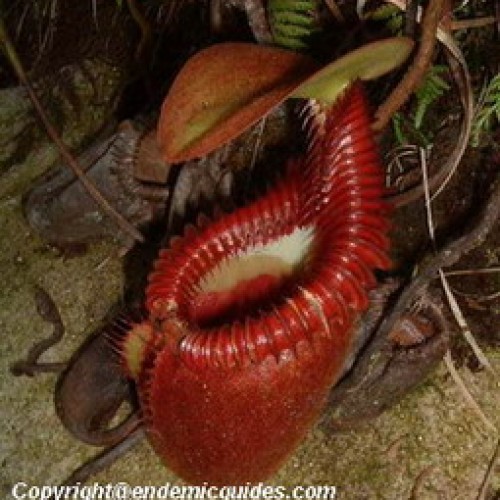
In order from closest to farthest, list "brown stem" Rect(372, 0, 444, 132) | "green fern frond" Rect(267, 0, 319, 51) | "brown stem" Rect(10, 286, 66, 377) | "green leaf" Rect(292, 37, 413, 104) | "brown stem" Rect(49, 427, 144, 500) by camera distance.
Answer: "green leaf" Rect(292, 37, 413, 104) < "brown stem" Rect(372, 0, 444, 132) < "green fern frond" Rect(267, 0, 319, 51) < "brown stem" Rect(49, 427, 144, 500) < "brown stem" Rect(10, 286, 66, 377)

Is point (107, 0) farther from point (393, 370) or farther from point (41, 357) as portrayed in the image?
point (393, 370)

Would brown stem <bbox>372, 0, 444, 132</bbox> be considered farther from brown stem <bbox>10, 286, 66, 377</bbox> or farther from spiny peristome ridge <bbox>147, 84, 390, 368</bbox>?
brown stem <bbox>10, 286, 66, 377</bbox>

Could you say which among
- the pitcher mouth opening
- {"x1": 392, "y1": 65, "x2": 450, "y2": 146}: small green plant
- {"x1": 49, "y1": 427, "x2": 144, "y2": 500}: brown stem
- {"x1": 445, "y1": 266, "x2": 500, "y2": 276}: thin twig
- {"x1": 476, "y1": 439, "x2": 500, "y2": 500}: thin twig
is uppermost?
{"x1": 392, "y1": 65, "x2": 450, "y2": 146}: small green plant

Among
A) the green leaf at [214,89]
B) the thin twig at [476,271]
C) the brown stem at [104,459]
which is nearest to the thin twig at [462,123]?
the thin twig at [476,271]

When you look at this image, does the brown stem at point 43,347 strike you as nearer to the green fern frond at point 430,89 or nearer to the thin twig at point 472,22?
the green fern frond at point 430,89

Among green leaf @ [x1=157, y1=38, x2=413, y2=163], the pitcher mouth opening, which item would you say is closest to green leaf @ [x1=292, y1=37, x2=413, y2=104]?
green leaf @ [x1=157, y1=38, x2=413, y2=163]

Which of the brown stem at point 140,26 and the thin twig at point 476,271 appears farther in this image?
the brown stem at point 140,26
